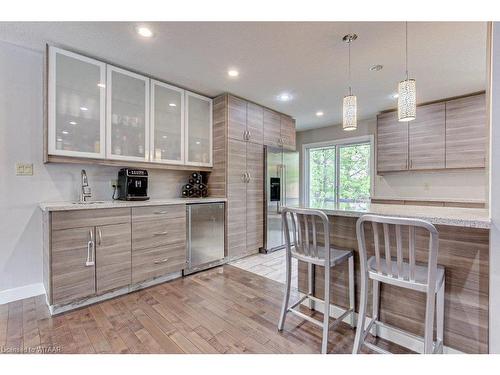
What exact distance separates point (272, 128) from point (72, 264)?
131 inches

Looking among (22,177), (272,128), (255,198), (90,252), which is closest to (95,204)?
(90,252)

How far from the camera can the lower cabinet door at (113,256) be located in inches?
87.1

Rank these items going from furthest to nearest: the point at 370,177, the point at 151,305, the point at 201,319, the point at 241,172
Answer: the point at 370,177 → the point at 241,172 → the point at 151,305 → the point at 201,319

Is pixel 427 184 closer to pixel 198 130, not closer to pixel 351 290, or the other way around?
pixel 351 290

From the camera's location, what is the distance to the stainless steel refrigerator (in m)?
3.92

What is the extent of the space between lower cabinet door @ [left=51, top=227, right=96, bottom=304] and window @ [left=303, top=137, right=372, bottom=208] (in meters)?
3.82

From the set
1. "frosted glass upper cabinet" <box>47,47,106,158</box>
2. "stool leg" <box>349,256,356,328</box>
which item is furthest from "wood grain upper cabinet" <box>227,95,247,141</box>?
"stool leg" <box>349,256,356,328</box>

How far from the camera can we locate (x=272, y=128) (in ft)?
13.6

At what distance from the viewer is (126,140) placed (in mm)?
2686

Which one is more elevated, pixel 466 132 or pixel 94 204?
pixel 466 132

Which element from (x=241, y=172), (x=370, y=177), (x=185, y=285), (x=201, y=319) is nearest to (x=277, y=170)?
(x=241, y=172)

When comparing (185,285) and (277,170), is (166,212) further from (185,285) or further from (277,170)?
(277,170)

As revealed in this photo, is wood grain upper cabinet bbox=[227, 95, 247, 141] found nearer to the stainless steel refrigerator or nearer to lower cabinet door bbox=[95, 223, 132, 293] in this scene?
the stainless steel refrigerator
